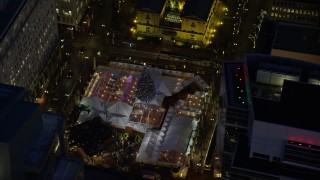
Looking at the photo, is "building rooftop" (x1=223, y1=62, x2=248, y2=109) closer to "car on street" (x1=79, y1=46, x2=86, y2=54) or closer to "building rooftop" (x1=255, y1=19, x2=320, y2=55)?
"building rooftop" (x1=255, y1=19, x2=320, y2=55)

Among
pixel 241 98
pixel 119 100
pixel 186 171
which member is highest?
pixel 241 98

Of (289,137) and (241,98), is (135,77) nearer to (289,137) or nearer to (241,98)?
(241,98)

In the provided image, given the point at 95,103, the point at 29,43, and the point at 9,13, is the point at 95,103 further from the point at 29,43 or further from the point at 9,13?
the point at 9,13

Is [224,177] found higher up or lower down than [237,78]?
lower down

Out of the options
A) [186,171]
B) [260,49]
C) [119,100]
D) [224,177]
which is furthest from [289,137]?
[119,100]

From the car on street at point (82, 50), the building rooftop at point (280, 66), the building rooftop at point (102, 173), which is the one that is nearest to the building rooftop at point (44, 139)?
Result: the building rooftop at point (102, 173)

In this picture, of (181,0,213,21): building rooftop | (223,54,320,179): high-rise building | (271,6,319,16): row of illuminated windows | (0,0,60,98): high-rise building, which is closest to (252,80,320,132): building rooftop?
(223,54,320,179): high-rise building
